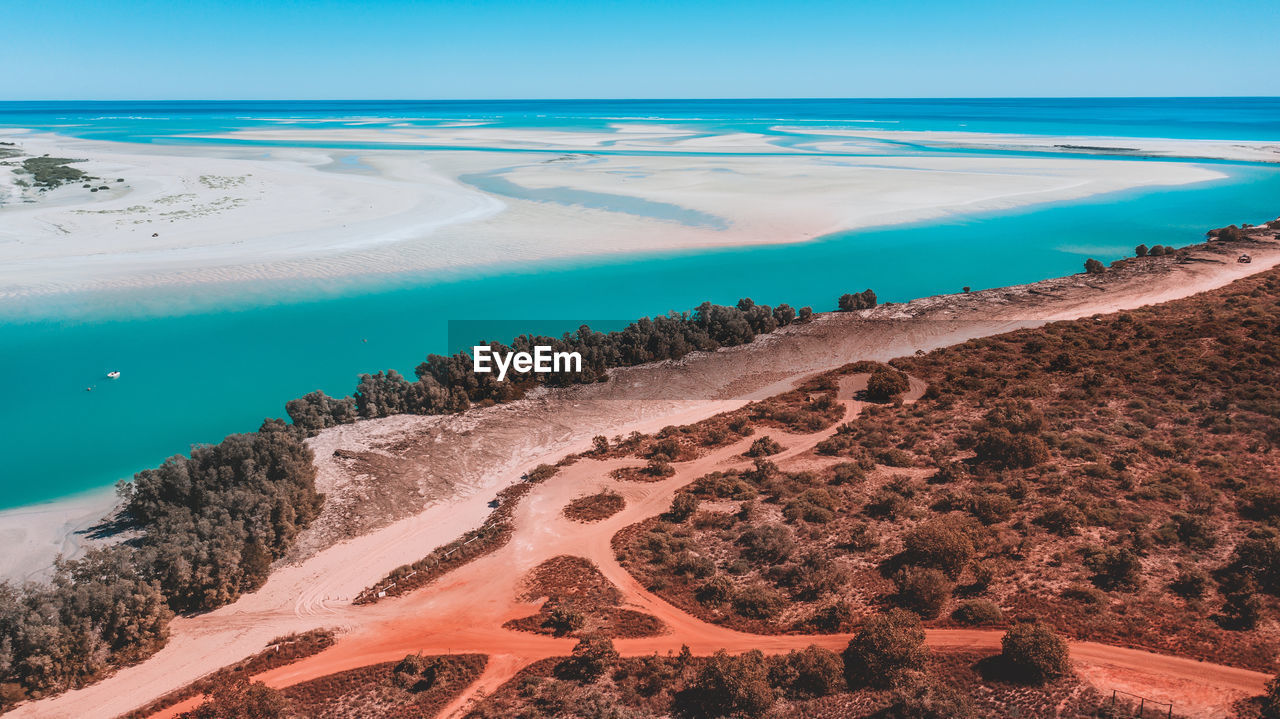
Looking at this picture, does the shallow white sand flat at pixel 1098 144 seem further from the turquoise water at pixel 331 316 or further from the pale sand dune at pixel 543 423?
the pale sand dune at pixel 543 423

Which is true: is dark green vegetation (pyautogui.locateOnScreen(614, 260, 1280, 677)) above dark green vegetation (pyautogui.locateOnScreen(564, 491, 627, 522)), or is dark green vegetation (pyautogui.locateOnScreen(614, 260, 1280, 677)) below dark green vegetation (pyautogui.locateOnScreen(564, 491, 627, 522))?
above

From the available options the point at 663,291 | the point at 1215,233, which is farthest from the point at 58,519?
the point at 1215,233

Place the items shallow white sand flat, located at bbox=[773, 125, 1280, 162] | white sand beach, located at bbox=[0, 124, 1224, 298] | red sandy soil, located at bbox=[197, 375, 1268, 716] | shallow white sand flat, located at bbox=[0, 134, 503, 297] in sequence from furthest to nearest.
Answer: shallow white sand flat, located at bbox=[773, 125, 1280, 162], white sand beach, located at bbox=[0, 124, 1224, 298], shallow white sand flat, located at bbox=[0, 134, 503, 297], red sandy soil, located at bbox=[197, 375, 1268, 716]

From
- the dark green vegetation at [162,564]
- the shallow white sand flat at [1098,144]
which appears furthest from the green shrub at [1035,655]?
the shallow white sand flat at [1098,144]

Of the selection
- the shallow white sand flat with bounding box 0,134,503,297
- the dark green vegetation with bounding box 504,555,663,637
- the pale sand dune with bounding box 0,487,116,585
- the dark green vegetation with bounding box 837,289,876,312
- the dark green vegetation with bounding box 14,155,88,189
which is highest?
the dark green vegetation with bounding box 14,155,88,189

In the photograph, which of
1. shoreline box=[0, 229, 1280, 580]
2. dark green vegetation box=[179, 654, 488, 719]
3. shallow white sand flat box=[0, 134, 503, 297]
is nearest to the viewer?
dark green vegetation box=[179, 654, 488, 719]

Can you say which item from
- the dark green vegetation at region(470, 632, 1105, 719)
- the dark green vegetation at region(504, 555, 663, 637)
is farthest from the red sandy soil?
the dark green vegetation at region(470, 632, 1105, 719)

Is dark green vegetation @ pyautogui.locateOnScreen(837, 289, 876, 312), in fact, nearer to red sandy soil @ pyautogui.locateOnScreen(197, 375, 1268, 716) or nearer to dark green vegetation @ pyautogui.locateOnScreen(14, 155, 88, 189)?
red sandy soil @ pyautogui.locateOnScreen(197, 375, 1268, 716)
